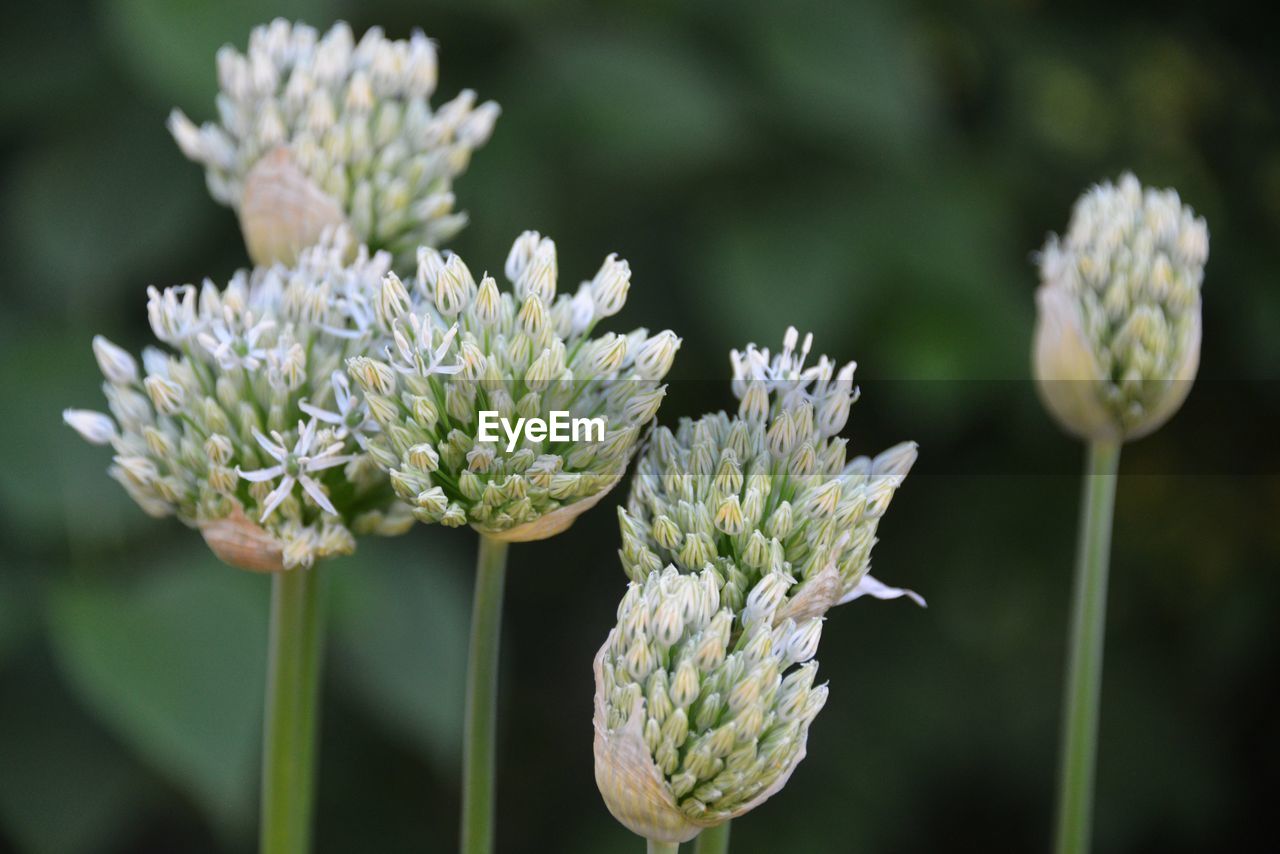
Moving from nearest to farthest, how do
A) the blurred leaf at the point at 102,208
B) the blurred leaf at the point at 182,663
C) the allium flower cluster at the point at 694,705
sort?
the allium flower cluster at the point at 694,705, the blurred leaf at the point at 182,663, the blurred leaf at the point at 102,208

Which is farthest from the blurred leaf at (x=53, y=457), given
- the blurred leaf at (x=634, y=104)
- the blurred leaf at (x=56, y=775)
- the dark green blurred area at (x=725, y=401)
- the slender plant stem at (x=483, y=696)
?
the slender plant stem at (x=483, y=696)

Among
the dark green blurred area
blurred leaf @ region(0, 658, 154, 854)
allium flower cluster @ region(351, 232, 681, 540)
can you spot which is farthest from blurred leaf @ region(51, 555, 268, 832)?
allium flower cluster @ region(351, 232, 681, 540)

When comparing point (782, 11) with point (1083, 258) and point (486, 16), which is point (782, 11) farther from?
point (1083, 258)

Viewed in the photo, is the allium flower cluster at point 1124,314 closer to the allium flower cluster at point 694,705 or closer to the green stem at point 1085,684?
the green stem at point 1085,684

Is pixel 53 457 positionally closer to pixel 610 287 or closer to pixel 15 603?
pixel 15 603

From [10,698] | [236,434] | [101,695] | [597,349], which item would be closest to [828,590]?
[597,349]

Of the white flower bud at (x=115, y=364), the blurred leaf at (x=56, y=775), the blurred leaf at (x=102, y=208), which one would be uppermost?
the blurred leaf at (x=102, y=208)

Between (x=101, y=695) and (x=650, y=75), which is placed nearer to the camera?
(x=101, y=695)
